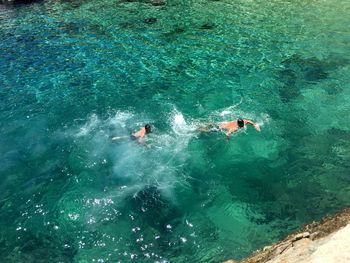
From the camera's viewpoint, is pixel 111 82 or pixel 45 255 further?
pixel 111 82

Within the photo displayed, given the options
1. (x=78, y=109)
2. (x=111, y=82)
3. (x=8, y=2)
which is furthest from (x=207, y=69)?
(x=8, y=2)

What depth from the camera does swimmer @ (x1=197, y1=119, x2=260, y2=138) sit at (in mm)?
13617

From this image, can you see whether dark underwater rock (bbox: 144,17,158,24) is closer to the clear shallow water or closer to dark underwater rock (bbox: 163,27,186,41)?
the clear shallow water

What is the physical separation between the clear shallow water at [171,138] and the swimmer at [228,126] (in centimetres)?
39

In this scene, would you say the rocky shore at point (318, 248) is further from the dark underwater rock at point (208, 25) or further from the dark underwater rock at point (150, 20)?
the dark underwater rock at point (150, 20)

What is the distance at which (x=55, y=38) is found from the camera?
931 inches

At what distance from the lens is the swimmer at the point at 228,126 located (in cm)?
1362

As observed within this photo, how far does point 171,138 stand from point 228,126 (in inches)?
92.5

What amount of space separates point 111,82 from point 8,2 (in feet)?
67.3

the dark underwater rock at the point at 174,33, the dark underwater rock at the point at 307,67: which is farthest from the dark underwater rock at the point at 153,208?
the dark underwater rock at the point at 174,33

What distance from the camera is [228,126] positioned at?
13930mm

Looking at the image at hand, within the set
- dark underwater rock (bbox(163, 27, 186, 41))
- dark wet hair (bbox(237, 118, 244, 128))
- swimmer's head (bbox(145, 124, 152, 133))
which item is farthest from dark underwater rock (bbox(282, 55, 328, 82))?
swimmer's head (bbox(145, 124, 152, 133))

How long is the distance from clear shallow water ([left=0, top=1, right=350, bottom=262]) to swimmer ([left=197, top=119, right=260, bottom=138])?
0.39 metres

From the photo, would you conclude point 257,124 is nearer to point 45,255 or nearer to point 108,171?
point 108,171
